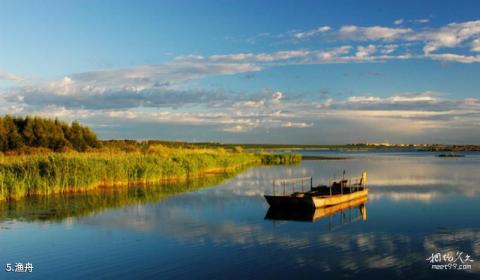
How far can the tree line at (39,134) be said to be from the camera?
4238 centimetres

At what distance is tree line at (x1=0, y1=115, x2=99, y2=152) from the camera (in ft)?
139

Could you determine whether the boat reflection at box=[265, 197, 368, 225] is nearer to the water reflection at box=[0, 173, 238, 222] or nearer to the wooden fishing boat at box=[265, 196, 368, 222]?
the wooden fishing boat at box=[265, 196, 368, 222]

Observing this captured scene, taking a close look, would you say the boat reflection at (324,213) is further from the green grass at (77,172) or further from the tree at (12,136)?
the tree at (12,136)

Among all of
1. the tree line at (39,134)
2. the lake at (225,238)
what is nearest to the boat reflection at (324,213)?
the lake at (225,238)

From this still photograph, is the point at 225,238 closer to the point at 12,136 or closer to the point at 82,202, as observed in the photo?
the point at 82,202

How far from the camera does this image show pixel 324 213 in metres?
21.1

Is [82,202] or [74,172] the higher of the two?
[74,172]

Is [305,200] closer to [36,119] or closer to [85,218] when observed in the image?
[85,218]

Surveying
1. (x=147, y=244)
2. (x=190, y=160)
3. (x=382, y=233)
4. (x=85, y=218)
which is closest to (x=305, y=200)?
(x=382, y=233)

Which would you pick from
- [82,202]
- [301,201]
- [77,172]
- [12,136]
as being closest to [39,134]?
[12,136]

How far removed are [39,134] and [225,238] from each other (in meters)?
34.6

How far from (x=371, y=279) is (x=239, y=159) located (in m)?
44.5

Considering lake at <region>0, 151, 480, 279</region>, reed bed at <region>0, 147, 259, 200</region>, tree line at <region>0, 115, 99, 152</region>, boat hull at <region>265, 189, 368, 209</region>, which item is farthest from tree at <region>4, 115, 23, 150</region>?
boat hull at <region>265, 189, 368, 209</region>

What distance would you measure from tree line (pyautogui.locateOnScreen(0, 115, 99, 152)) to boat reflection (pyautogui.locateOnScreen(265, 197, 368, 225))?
2818 centimetres
